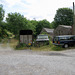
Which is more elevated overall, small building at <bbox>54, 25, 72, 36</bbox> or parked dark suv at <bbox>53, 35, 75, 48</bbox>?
small building at <bbox>54, 25, 72, 36</bbox>

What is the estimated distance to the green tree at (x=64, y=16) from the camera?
48900 mm

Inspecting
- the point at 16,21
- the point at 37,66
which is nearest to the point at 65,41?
the point at 37,66

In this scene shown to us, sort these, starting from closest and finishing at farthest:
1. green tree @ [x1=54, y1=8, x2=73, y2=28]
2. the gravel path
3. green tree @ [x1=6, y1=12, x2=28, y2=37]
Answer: the gravel path, green tree @ [x1=6, y1=12, x2=28, y2=37], green tree @ [x1=54, y1=8, x2=73, y2=28]

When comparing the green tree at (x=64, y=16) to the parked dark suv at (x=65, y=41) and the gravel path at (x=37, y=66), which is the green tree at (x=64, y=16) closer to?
the parked dark suv at (x=65, y=41)

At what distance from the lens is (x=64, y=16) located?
5006 centimetres

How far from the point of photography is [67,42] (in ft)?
45.0

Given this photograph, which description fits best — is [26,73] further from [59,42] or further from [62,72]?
[59,42]

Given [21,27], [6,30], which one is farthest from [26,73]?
[6,30]

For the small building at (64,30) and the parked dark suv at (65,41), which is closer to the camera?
the parked dark suv at (65,41)

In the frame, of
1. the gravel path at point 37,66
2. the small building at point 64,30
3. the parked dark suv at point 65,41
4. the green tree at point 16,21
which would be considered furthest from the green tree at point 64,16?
the gravel path at point 37,66

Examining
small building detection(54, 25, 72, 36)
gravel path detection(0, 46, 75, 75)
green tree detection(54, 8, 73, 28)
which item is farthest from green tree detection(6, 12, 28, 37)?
gravel path detection(0, 46, 75, 75)

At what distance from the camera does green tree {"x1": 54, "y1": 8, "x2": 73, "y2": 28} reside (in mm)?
48900

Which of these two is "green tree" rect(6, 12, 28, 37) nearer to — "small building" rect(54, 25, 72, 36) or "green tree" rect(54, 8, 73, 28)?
"small building" rect(54, 25, 72, 36)

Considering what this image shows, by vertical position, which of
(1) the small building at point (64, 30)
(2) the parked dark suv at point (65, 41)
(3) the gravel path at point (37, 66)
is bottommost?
(3) the gravel path at point (37, 66)
